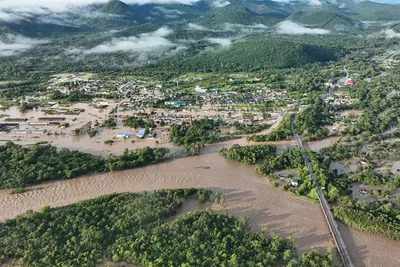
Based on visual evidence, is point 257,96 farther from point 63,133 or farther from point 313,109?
point 63,133

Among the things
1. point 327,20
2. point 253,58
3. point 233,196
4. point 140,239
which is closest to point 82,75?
point 253,58

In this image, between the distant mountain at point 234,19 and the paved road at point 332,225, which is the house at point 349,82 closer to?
the paved road at point 332,225

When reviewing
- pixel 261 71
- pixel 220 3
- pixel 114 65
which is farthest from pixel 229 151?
pixel 220 3

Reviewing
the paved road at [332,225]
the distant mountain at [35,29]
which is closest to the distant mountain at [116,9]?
the distant mountain at [35,29]

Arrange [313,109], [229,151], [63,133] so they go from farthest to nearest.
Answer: [313,109], [63,133], [229,151]

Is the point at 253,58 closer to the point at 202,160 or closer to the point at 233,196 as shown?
the point at 202,160

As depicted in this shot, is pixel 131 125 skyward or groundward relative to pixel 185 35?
groundward
